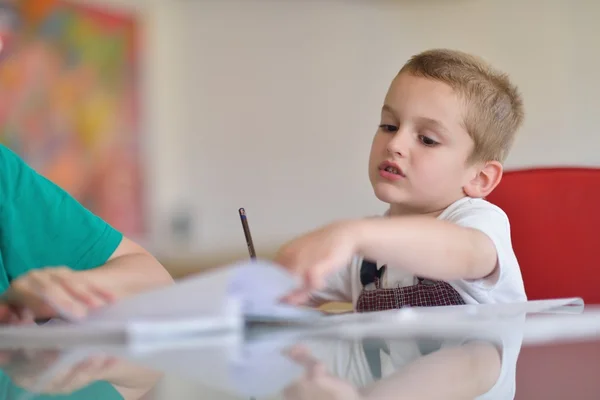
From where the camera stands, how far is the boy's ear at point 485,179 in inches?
47.8

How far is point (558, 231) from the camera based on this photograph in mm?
1224

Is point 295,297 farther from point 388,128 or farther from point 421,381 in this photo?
point 388,128

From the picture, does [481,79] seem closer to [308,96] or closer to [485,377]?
[485,377]

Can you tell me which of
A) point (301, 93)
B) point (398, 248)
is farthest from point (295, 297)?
point (301, 93)

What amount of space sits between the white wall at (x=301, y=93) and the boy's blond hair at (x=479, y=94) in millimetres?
2811

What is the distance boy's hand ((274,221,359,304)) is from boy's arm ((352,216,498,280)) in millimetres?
16

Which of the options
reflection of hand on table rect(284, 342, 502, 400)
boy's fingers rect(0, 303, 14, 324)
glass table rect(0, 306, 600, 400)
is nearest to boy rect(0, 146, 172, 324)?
boy's fingers rect(0, 303, 14, 324)

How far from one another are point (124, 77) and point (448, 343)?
347cm

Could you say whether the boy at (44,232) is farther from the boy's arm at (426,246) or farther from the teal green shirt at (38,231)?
the boy's arm at (426,246)

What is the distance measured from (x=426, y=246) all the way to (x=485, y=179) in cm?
43

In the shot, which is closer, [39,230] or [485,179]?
[39,230]

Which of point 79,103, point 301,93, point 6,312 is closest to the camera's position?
point 6,312

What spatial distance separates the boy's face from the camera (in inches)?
44.9

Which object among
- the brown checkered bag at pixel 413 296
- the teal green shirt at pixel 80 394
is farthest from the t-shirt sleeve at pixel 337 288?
the teal green shirt at pixel 80 394
